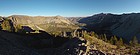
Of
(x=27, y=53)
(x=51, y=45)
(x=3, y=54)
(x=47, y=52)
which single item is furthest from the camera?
(x=51, y=45)

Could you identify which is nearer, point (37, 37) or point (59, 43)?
point (59, 43)

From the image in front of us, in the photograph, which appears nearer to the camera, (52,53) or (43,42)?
(52,53)

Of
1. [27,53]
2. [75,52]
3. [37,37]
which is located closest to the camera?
[27,53]

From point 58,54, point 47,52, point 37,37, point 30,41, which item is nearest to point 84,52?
point 58,54

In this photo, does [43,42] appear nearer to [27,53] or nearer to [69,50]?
[69,50]

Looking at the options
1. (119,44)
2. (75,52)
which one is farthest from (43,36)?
(119,44)

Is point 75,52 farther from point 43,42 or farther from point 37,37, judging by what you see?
point 37,37

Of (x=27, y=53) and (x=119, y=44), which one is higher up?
(x=27, y=53)

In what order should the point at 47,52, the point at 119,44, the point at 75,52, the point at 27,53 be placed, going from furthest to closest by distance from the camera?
the point at 119,44, the point at 47,52, the point at 75,52, the point at 27,53

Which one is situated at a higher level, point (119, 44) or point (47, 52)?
point (47, 52)
